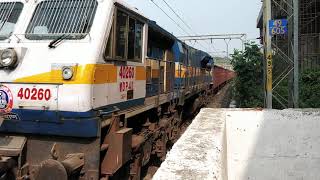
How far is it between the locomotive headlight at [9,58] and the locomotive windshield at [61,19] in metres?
0.41

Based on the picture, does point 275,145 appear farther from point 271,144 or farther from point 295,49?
point 295,49

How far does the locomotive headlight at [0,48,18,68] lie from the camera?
5.11 meters

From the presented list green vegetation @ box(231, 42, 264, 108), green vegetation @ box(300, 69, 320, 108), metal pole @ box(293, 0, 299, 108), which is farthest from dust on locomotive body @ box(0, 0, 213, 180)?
green vegetation @ box(231, 42, 264, 108)

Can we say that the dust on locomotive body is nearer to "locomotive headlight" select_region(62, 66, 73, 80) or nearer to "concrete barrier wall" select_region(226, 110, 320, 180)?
"locomotive headlight" select_region(62, 66, 73, 80)

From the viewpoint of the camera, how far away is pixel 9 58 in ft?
16.9

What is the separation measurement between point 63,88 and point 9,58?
863 mm

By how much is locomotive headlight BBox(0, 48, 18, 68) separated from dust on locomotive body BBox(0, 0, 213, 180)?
13mm

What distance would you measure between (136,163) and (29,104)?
2.48 meters

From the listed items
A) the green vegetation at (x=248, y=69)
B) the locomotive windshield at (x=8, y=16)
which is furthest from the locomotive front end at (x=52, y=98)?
the green vegetation at (x=248, y=69)

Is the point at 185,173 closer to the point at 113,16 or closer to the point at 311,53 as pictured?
the point at 113,16

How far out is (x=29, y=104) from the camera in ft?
16.6

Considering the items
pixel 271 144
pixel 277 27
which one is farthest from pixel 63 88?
pixel 277 27

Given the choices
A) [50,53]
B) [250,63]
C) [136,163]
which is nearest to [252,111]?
[136,163]

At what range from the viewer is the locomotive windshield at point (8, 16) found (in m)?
5.63
